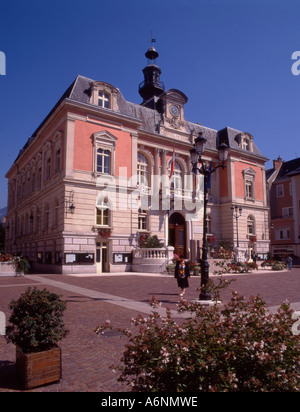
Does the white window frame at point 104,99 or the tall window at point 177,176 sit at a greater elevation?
the white window frame at point 104,99

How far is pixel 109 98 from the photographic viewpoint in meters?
29.5

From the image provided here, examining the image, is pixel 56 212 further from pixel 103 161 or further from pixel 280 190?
pixel 280 190

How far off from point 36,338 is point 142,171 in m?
28.6

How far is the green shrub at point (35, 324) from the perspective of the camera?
14.9 feet

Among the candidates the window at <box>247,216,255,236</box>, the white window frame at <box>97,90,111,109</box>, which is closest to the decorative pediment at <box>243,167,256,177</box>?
the window at <box>247,216,255,236</box>

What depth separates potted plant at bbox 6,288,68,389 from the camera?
441cm

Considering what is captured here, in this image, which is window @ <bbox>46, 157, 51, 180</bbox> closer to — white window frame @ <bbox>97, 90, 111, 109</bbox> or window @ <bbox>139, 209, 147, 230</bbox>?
white window frame @ <bbox>97, 90, 111, 109</bbox>

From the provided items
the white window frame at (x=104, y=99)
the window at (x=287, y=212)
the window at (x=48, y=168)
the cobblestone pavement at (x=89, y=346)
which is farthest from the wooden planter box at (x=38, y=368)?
the window at (x=287, y=212)

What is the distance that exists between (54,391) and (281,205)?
5327 cm

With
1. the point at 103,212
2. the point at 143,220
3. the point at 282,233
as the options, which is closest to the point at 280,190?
the point at 282,233

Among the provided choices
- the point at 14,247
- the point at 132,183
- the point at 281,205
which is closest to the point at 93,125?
the point at 132,183

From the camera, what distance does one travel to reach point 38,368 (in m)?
4.43

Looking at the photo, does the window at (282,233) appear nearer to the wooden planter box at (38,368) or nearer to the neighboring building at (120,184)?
the neighboring building at (120,184)

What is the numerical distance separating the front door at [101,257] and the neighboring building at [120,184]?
87mm
